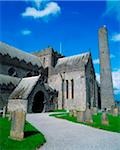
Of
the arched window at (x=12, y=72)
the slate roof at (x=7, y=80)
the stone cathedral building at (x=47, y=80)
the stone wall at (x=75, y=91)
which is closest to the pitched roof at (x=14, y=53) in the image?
the stone cathedral building at (x=47, y=80)

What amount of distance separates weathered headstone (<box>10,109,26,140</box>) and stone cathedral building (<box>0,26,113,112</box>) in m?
17.9

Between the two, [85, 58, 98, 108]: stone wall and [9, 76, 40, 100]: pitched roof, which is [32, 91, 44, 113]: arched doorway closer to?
[9, 76, 40, 100]: pitched roof

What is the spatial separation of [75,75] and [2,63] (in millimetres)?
13361

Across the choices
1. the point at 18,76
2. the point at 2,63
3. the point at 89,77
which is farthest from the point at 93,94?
the point at 2,63

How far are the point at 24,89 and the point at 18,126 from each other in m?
20.0

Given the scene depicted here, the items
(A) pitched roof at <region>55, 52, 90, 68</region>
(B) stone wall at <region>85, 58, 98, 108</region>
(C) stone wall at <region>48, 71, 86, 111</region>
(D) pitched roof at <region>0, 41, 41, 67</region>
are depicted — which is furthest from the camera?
(A) pitched roof at <region>55, 52, 90, 68</region>

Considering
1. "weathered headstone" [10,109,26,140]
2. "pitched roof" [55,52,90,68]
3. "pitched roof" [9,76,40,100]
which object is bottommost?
"weathered headstone" [10,109,26,140]

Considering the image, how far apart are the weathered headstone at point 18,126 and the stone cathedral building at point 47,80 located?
17.9 m

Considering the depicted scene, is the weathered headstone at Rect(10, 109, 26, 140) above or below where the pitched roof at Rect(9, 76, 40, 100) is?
below

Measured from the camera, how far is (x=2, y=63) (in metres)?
32.2

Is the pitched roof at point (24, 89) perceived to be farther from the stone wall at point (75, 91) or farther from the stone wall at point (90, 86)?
the stone wall at point (90, 86)

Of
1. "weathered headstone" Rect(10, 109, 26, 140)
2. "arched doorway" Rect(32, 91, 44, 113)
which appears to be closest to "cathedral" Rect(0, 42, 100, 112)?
"arched doorway" Rect(32, 91, 44, 113)

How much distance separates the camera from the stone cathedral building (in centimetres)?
2816

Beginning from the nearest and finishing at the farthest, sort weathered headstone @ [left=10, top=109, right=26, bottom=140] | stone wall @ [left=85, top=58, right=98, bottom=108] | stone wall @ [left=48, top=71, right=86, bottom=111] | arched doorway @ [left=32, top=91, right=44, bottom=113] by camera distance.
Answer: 1. weathered headstone @ [left=10, top=109, right=26, bottom=140]
2. arched doorway @ [left=32, top=91, right=44, bottom=113]
3. stone wall @ [left=48, top=71, right=86, bottom=111]
4. stone wall @ [left=85, top=58, right=98, bottom=108]
